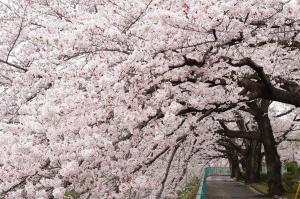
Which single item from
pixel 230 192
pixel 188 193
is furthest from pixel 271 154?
pixel 230 192

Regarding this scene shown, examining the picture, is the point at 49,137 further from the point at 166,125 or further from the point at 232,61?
the point at 232,61

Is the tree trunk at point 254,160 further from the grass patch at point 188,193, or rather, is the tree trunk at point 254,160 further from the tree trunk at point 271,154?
the tree trunk at point 271,154

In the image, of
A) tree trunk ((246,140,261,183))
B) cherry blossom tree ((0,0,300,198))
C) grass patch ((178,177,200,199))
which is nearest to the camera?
cherry blossom tree ((0,0,300,198))

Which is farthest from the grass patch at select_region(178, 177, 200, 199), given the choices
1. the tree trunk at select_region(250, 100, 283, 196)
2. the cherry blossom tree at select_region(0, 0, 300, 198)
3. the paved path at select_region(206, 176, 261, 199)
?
the cherry blossom tree at select_region(0, 0, 300, 198)

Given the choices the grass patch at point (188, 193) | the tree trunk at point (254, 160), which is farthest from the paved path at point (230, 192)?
the tree trunk at point (254, 160)

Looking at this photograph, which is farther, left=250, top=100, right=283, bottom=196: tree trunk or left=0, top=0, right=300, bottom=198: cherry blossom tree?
left=250, top=100, right=283, bottom=196: tree trunk

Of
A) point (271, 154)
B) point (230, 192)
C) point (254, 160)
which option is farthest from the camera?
point (254, 160)

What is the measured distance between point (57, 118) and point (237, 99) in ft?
17.1

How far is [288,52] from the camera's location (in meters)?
12.8

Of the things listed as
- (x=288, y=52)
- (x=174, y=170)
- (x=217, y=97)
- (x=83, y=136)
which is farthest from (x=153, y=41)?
(x=174, y=170)

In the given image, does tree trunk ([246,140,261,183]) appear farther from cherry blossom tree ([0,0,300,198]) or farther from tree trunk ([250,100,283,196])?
cherry blossom tree ([0,0,300,198])

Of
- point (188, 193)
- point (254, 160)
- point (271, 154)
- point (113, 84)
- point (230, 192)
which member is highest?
point (254, 160)

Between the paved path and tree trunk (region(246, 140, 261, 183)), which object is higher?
tree trunk (region(246, 140, 261, 183))

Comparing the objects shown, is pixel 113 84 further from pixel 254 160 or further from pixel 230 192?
pixel 254 160
